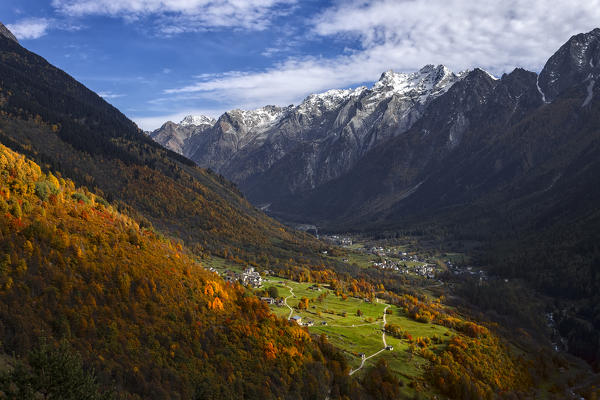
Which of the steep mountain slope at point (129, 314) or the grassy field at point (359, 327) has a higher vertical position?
the steep mountain slope at point (129, 314)

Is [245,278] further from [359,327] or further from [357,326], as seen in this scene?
[359,327]

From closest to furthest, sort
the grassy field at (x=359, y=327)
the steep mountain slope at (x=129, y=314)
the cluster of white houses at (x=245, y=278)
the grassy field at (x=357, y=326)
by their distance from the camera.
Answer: the steep mountain slope at (x=129, y=314), the grassy field at (x=357, y=326), the grassy field at (x=359, y=327), the cluster of white houses at (x=245, y=278)

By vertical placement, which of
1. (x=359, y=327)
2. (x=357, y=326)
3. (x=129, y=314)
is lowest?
(x=359, y=327)

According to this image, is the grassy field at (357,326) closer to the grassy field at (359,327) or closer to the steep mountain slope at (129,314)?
the grassy field at (359,327)

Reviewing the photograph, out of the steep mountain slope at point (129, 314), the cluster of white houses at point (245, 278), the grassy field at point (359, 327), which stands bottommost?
the grassy field at point (359, 327)

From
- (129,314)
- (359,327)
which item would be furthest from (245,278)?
(129,314)

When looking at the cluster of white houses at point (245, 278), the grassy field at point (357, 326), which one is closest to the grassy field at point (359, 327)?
the grassy field at point (357, 326)

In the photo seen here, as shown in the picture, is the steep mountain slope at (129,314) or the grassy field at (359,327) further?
the grassy field at (359,327)

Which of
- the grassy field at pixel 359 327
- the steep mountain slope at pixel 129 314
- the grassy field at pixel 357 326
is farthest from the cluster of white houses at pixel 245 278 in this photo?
the steep mountain slope at pixel 129 314

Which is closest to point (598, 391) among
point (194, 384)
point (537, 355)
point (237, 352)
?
point (537, 355)

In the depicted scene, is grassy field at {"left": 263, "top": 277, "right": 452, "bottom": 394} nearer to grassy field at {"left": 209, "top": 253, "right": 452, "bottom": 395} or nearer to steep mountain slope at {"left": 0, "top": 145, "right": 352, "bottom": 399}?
grassy field at {"left": 209, "top": 253, "right": 452, "bottom": 395}

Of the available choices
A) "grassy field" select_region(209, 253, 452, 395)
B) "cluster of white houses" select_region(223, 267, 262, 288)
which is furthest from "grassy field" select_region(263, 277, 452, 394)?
"cluster of white houses" select_region(223, 267, 262, 288)

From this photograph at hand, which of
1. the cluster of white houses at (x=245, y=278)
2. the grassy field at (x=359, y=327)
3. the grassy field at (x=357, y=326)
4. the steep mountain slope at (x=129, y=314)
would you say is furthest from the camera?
the cluster of white houses at (x=245, y=278)
